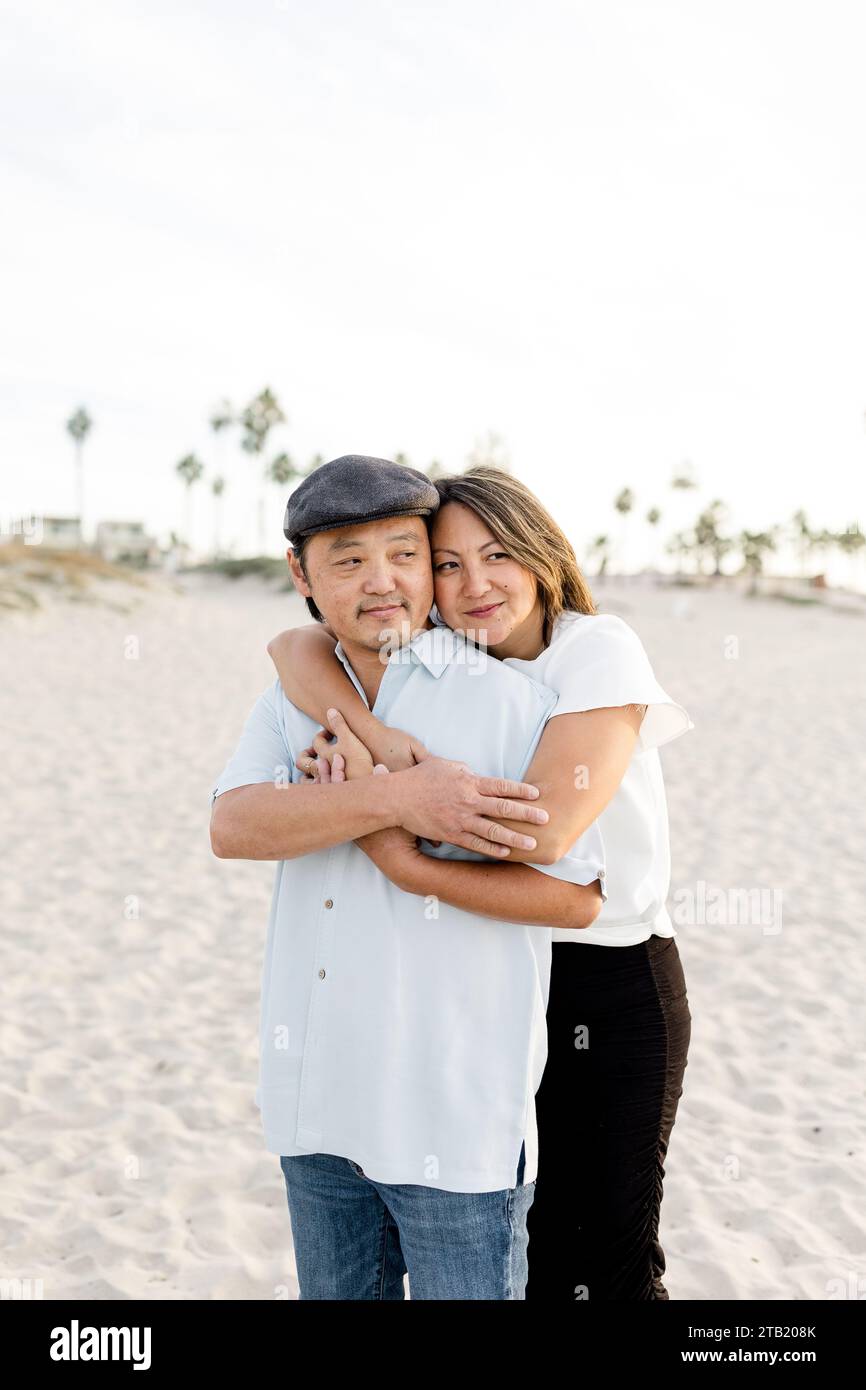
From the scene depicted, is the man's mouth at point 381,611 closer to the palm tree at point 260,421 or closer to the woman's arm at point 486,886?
the woman's arm at point 486,886

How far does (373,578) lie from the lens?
195 cm

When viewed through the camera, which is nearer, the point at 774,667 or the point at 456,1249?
the point at 456,1249

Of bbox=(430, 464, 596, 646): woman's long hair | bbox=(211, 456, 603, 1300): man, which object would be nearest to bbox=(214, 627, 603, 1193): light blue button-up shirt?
bbox=(211, 456, 603, 1300): man

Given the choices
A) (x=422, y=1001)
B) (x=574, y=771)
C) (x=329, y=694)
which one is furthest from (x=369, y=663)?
(x=422, y=1001)

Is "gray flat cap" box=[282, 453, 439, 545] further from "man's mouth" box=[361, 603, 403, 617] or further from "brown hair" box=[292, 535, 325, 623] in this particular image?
"man's mouth" box=[361, 603, 403, 617]

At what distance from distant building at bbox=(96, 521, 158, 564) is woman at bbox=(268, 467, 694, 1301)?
53.6 meters

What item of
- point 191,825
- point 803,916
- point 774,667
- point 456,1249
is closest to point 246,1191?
point 456,1249

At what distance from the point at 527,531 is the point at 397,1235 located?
1398 mm

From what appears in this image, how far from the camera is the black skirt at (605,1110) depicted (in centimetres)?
221

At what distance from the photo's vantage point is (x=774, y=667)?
24.6m

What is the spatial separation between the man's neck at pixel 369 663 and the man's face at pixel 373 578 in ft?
0.11
